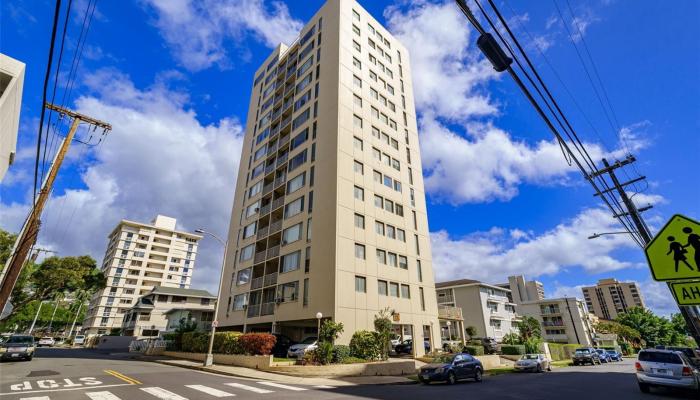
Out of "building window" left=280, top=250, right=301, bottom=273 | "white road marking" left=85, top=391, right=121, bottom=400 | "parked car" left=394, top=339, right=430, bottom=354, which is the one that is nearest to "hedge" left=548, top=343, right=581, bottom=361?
"parked car" left=394, top=339, right=430, bottom=354

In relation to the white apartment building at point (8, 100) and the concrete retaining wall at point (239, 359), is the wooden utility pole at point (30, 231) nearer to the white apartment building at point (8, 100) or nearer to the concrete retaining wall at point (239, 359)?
the white apartment building at point (8, 100)

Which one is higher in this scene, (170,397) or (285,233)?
A: (285,233)

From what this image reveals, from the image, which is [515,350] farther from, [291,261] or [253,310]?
[253,310]

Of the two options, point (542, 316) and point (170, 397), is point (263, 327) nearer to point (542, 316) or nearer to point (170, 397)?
point (170, 397)

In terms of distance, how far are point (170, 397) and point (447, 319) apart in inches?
1428

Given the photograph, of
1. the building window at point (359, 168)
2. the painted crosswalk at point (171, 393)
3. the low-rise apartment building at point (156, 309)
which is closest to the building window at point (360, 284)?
the building window at point (359, 168)

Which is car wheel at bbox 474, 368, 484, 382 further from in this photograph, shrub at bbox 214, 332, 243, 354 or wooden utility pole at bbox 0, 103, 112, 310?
wooden utility pole at bbox 0, 103, 112, 310

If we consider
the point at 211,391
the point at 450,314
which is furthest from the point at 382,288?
the point at 211,391

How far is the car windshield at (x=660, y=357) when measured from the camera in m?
12.9

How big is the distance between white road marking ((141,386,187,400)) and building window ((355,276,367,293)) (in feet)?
56.8

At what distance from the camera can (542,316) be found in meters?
74.1

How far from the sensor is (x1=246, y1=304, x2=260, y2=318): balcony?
31.8m

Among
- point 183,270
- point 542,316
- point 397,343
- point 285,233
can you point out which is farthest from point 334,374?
point 183,270

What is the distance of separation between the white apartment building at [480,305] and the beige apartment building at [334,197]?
Answer: 27.9 m
